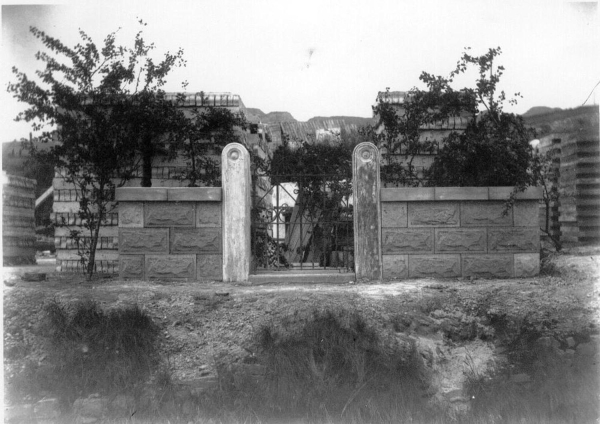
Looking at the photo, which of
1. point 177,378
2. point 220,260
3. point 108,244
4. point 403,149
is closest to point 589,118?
point 403,149

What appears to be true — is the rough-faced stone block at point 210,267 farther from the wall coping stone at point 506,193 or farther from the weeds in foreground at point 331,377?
the wall coping stone at point 506,193

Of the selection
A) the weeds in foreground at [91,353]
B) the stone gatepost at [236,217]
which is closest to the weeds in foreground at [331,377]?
the weeds in foreground at [91,353]

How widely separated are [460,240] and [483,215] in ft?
1.55

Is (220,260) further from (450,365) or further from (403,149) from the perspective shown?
(403,149)

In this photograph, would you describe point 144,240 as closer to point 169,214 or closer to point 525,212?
point 169,214

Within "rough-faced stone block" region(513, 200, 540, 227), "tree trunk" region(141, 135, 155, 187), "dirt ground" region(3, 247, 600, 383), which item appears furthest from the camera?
"tree trunk" region(141, 135, 155, 187)

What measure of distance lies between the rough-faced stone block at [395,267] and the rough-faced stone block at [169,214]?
2.69 meters

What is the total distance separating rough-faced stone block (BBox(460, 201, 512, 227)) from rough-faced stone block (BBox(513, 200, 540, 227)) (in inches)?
4.2

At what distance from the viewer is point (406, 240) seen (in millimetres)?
7703

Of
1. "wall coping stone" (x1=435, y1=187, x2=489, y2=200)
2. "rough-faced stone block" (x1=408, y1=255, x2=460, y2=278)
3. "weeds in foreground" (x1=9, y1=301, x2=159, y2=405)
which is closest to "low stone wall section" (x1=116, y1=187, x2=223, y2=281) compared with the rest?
"weeds in foreground" (x1=9, y1=301, x2=159, y2=405)

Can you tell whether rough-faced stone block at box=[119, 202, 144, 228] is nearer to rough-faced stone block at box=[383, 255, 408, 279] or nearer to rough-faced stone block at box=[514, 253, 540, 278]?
rough-faced stone block at box=[383, 255, 408, 279]

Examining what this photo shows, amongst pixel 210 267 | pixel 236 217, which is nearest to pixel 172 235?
pixel 210 267

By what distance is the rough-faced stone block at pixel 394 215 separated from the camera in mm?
7719

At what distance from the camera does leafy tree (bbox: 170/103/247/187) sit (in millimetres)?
9578
